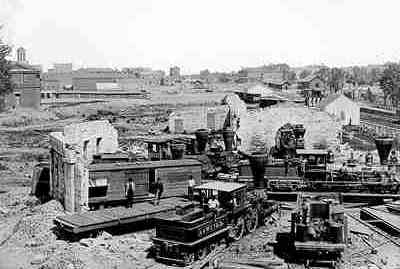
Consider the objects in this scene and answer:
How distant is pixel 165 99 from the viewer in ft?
248

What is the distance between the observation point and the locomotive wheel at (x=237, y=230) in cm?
1819

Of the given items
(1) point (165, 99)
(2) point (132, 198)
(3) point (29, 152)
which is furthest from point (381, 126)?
(2) point (132, 198)

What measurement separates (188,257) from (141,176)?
713 cm

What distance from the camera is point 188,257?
52.9 feet

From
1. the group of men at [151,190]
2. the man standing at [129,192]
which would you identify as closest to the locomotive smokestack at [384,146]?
the group of men at [151,190]

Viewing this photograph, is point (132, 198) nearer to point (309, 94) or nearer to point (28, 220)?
point (28, 220)

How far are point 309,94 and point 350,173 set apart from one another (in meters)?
31.5

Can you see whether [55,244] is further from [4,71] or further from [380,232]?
[4,71]

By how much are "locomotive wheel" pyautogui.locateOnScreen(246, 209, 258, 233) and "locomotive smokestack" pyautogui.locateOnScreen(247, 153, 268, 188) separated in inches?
195

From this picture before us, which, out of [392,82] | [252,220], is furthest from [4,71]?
[392,82]

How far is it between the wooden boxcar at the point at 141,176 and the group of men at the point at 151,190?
221 millimetres

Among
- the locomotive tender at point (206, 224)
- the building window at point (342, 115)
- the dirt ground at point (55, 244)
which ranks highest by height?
the building window at point (342, 115)

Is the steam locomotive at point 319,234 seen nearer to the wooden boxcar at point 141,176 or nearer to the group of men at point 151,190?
the group of men at point 151,190

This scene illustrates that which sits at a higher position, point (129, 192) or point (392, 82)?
point (392, 82)
